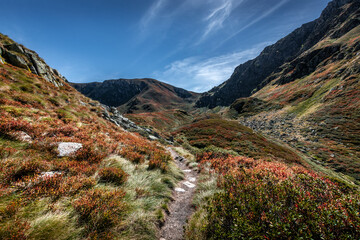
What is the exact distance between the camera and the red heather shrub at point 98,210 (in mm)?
2918

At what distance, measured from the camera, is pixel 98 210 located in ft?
10.1

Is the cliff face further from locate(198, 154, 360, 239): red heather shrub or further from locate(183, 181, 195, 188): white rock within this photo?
locate(198, 154, 360, 239): red heather shrub

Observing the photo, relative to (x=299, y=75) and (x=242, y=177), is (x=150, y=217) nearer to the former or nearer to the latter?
(x=242, y=177)

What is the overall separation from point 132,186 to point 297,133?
4087 centimetres

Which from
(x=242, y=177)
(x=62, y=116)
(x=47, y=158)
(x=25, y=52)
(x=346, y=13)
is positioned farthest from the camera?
(x=346, y=13)

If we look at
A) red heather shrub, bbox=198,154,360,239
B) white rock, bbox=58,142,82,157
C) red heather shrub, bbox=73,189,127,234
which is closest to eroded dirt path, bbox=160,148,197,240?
red heather shrub, bbox=198,154,360,239

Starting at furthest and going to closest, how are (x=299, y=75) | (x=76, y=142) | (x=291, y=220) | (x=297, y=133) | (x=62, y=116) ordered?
1. (x=299, y=75)
2. (x=297, y=133)
3. (x=62, y=116)
4. (x=76, y=142)
5. (x=291, y=220)

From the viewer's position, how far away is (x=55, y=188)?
3426 mm

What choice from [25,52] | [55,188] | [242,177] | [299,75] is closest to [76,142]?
[55,188]

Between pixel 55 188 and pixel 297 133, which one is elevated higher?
pixel 55 188

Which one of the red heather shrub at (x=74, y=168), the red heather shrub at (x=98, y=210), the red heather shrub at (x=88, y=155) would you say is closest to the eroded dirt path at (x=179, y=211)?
the red heather shrub at (x=98, y=210)

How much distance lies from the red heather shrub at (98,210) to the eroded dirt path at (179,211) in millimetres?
1488

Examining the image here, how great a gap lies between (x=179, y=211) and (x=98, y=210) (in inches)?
116

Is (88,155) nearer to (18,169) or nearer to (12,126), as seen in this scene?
(18,169)
